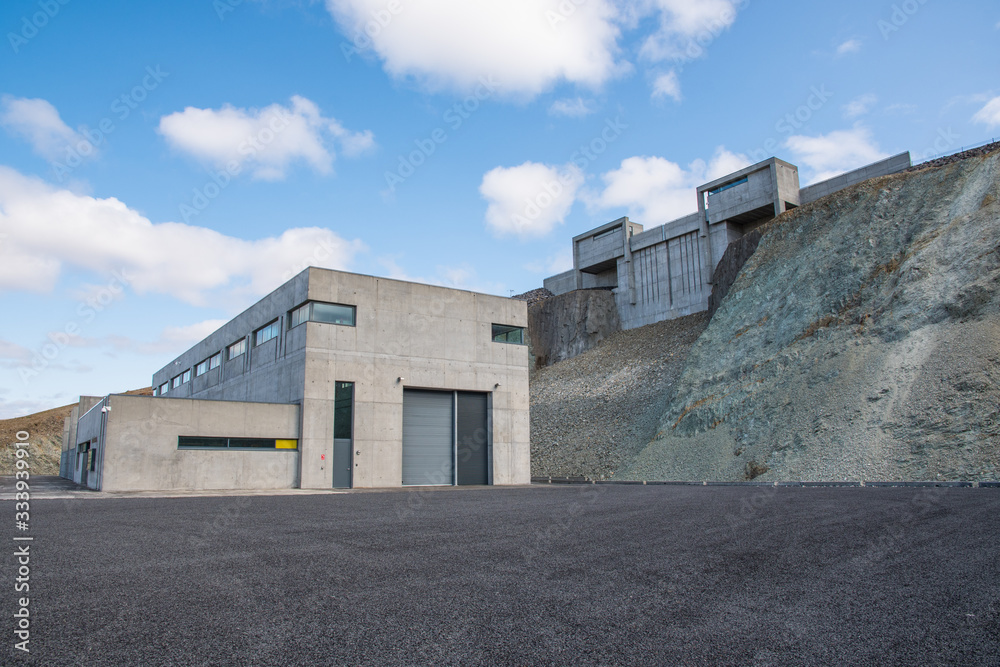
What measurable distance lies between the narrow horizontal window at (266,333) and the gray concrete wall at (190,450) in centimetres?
479

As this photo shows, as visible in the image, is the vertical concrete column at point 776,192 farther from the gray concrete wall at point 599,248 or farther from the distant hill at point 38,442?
the distant hill at point 38,442

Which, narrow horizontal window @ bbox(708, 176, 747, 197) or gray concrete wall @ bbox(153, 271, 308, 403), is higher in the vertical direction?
narrow horizontal window @ bbox(708, 176, 747, 197)

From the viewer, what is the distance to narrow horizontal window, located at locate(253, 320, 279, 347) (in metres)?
29.4

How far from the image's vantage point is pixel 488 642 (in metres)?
4.42

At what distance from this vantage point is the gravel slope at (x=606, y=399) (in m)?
40.8

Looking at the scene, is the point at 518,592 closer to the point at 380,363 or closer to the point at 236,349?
the point at 380,363

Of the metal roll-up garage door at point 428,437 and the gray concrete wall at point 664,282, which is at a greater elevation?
the gray concrete wall at point 664,282

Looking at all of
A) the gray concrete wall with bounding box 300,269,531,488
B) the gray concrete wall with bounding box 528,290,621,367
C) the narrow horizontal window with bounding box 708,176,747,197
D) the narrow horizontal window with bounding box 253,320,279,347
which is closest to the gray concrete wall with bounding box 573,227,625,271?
the gray concrete wall with bounding box 528,290,621,367

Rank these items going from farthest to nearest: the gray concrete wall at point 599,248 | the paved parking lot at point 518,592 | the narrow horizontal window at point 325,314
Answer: the gray concrete wall at point 599,248
the narrow horizontal window at point 325,314
the paved parking lot at point 518,592

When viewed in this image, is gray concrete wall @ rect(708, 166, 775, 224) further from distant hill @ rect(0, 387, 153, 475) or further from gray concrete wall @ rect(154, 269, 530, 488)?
distant hill @ rect(0, 387, 153, 475)

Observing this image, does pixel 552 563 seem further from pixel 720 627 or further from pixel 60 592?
pixel 60 592

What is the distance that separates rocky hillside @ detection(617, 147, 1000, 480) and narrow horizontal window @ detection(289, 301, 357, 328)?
1749 centimetres

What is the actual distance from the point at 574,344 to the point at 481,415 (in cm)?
3380

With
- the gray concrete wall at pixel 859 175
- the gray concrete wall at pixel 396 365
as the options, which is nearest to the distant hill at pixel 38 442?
the gray concrete wall at pixel 396 365
